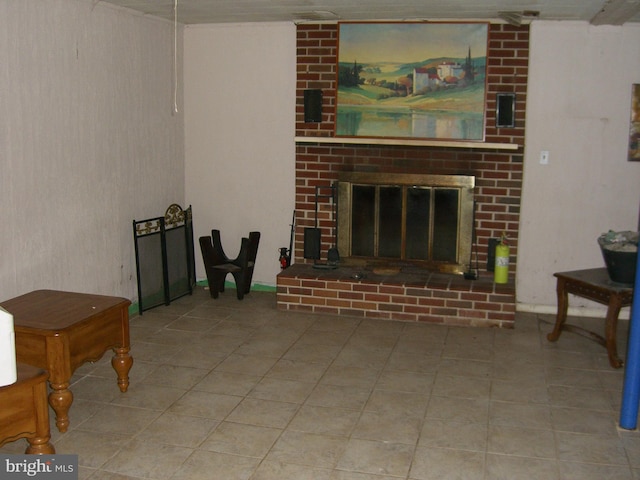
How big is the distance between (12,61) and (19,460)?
2.26m

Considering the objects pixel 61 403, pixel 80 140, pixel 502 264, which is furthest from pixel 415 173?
pixel 61 403

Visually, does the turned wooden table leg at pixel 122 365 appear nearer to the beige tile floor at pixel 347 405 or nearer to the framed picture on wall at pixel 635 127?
the beige tile floor at pixel 347 405

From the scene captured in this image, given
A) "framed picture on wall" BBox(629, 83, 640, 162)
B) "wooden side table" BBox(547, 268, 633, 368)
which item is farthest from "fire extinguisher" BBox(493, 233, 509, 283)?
"framed picture on wall" BBox(629, 83, 640, 162)

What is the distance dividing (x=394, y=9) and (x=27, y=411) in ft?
11.8

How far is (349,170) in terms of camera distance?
573 cm

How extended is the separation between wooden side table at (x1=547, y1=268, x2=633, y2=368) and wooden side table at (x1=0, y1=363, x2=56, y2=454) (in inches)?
130

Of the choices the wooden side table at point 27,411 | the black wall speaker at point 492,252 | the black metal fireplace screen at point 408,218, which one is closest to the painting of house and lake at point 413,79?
the black metal fireplace screen at point 408,218

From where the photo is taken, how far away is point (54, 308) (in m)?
3.67

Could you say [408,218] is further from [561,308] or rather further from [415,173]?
[561,308]

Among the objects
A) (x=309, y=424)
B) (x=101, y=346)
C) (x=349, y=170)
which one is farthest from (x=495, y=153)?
(x=101, y=346)

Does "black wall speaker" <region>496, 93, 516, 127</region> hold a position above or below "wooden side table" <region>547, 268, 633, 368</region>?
above

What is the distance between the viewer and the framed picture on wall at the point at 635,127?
516 centimetres

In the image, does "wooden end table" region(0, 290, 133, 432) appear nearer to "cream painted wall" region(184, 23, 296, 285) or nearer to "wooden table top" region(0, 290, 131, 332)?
"wooden table top" region(0, 290, 131, 332)

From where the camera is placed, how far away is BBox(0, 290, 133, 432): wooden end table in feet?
10.9
